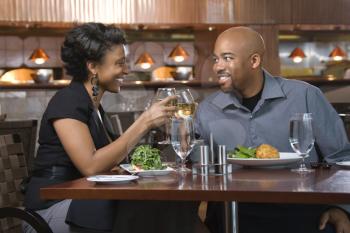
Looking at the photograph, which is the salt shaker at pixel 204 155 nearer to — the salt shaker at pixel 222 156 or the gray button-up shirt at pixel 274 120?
the salt shaker at pixel 222 156

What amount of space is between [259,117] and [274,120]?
0.06 m

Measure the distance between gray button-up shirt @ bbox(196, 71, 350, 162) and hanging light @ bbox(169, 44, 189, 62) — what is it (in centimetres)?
740

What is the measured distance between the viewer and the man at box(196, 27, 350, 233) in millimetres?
2477

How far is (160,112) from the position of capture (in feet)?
7.62

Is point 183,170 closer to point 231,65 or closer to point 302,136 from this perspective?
point 302,136

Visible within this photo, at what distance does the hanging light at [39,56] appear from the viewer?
31.0ft

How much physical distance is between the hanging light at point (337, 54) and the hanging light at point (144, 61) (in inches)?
126

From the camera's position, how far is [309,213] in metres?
2.41

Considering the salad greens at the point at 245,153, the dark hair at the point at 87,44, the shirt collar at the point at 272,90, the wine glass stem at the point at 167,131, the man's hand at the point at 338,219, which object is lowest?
the man's hand at the point at 338,219

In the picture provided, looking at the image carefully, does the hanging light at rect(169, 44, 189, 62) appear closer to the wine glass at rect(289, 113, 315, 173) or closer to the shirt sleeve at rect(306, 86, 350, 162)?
the shirt sleeve at rect(306, 86, 350, 162)

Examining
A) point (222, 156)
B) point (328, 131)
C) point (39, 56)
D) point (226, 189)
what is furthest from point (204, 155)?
point (39, 56)

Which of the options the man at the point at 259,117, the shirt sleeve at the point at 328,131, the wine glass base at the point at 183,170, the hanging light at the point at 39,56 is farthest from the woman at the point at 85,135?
the hanging light at the point at 39,56

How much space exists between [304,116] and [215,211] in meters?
0.66

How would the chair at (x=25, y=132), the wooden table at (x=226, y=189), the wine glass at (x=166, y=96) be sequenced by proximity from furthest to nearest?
the chair at (x=25, y=132), the wine glass at (x=166, y=96), the wooden table at (x=226, y=189)
